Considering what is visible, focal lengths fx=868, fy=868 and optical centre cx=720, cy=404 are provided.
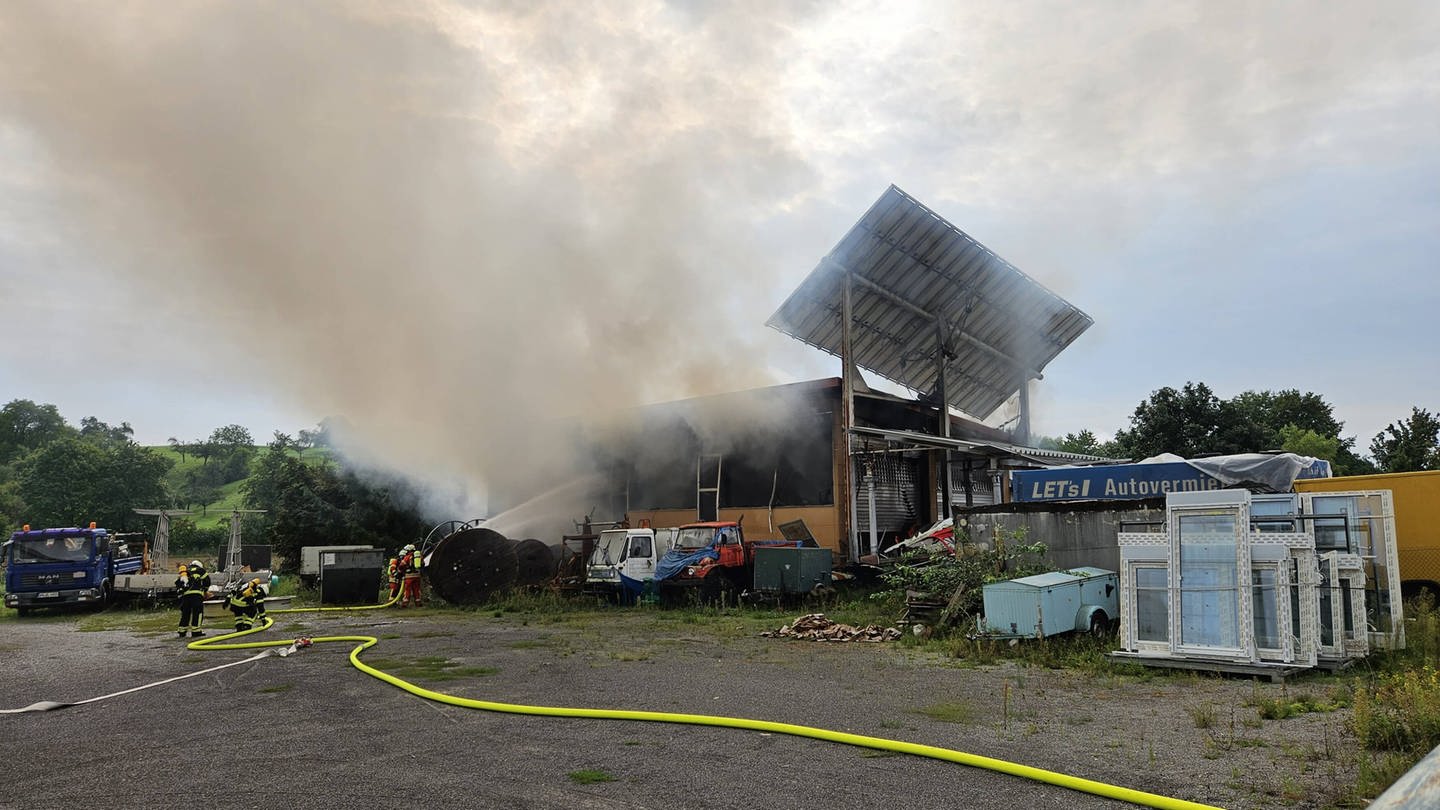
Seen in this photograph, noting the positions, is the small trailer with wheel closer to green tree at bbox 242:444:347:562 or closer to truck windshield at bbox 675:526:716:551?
truck windshield at bbox 675:526:716:551

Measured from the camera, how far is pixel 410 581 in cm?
2092

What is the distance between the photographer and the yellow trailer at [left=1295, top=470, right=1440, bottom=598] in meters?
14.6

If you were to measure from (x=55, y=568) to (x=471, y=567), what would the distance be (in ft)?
32.8

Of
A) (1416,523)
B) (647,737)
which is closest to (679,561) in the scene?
(647,737)

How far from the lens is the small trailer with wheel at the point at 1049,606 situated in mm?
11406

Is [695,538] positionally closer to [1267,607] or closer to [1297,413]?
[1267,607]

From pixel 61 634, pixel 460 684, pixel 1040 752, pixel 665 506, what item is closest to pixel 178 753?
pixel 460 684

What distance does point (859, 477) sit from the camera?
2227 cm

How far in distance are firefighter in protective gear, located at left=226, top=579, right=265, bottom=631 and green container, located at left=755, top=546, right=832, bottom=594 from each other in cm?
935

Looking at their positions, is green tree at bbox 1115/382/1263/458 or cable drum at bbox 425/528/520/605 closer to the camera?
cable drum at bbox 425/528/520/605

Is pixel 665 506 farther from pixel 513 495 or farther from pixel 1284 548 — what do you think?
pixel 1284 548

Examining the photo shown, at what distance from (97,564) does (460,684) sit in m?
17.0

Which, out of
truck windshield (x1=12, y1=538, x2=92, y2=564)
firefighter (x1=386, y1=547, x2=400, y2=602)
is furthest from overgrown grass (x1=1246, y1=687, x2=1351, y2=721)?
truck windshield (x1=12, y1=538, x2=92, y2=564)

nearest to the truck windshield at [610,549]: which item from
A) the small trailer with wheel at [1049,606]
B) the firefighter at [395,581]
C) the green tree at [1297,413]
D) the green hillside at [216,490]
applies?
the firefighter at [395,581]
